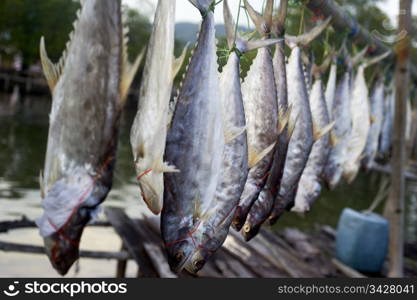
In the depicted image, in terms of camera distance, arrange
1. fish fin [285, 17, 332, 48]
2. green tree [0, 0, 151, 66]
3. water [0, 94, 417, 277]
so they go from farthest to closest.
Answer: green tree [0, 0, 151, 66] → water [0, 94, 417, 277] → fish fin [285, 17, 332, 48]

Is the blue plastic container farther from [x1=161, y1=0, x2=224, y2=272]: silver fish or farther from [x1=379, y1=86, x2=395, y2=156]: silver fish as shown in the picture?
[x1=161, y1=0, x2=224, y2=272]: silver fish

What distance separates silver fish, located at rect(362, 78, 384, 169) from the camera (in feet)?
15.0

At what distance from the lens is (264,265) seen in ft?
17.6

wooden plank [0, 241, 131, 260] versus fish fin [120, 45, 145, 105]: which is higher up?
fish fin [120, 45, 145, 105]

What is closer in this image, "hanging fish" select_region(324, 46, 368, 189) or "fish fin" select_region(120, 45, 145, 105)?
"fish fin" select_region(120, 45, 145, 105)

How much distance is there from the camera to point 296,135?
9.25 ft

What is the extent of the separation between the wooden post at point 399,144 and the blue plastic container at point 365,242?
1091 millimetres

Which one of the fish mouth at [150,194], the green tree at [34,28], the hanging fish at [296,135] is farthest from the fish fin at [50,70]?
the green tree at [34,28]

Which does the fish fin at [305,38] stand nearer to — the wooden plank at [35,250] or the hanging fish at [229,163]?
the hanging fish at [229,163]

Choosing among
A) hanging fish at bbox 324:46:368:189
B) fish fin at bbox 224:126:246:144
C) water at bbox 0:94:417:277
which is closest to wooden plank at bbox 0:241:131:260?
water at bbox 0:94:417:277

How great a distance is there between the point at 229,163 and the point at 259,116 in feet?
1.21

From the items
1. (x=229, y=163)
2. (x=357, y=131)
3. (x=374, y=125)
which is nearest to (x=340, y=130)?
(x=357, y=131)

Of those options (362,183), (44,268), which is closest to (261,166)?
(44,268)

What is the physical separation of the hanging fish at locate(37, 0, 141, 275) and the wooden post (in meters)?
3.74
